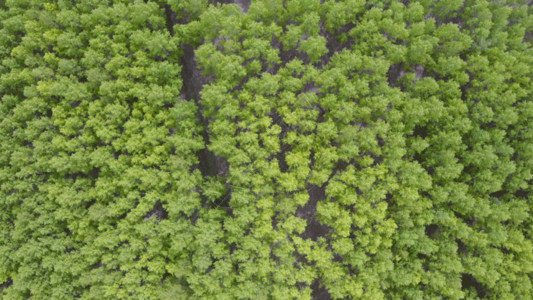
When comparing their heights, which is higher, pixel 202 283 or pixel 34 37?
pixel 34 37

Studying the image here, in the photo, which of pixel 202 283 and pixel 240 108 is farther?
pixel 240 108

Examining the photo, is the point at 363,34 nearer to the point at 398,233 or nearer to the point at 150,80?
the point at 398,233

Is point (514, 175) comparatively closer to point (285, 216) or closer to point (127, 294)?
point (285, 216)

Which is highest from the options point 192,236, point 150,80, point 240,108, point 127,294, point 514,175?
point 150,80

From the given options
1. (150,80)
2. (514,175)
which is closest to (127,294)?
(150,80)

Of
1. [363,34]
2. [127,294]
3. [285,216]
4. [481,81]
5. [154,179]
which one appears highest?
[363,34]

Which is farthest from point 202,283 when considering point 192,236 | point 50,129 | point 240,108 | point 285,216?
point 50,129
